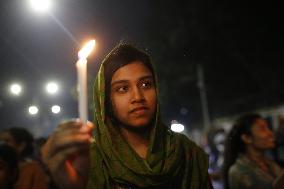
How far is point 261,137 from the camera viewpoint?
4.53m

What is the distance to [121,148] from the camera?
2.60 meters

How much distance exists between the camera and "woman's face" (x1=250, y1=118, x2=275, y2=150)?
4.52 metres

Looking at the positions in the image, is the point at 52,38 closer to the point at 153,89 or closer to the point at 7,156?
the point at 7,156

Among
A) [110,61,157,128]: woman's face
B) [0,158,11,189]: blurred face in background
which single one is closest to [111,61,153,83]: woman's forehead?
[110,61,157,128]: woman's face

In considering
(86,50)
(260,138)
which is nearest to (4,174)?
(86,50)

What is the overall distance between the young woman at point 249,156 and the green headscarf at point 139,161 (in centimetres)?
148

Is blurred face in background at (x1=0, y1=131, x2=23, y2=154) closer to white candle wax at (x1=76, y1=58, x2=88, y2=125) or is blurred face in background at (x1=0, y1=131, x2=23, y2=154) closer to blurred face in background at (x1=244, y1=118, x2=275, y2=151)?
blurred face in background at (x1=244, y1=118, x2=275, y2=151)

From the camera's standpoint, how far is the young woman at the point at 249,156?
4.08 metres

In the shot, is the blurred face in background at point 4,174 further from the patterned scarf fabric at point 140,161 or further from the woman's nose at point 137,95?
the woman's nose at point 137,95

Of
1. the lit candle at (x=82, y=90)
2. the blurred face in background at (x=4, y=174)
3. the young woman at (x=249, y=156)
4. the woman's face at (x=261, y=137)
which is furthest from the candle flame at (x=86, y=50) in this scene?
the woman's face at (x=261, y=137)

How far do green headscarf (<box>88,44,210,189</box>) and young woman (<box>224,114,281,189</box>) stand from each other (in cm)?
148

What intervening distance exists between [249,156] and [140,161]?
2.30m

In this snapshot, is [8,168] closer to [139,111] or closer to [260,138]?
[139,111]

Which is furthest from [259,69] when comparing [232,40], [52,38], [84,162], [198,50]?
[84,162]
